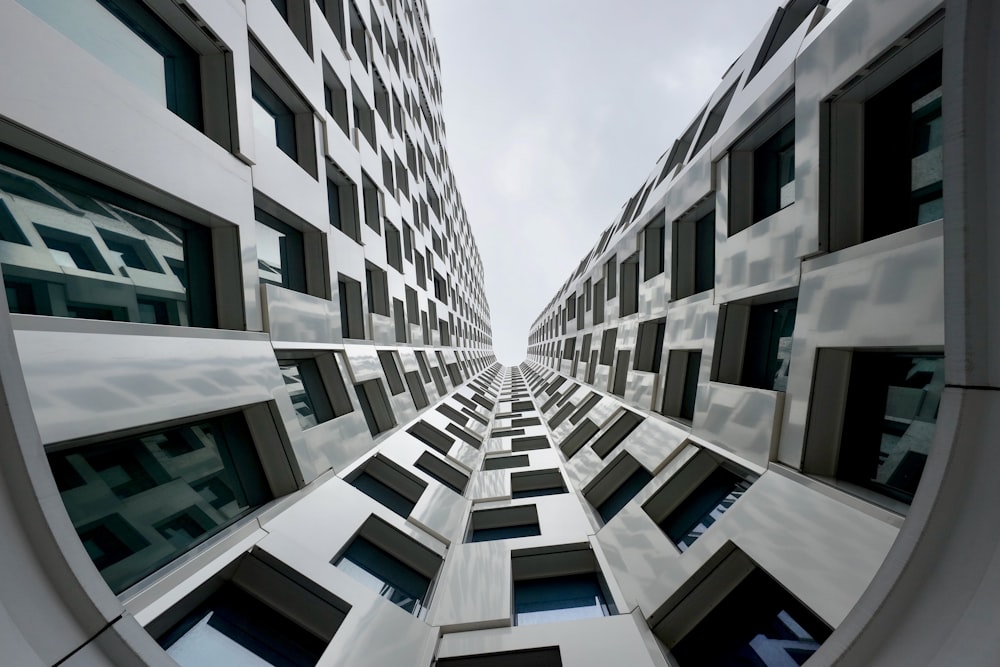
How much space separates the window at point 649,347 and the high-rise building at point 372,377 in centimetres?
177

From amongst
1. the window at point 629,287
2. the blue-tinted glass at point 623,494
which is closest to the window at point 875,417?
the blue-tinted glass at point 623,494

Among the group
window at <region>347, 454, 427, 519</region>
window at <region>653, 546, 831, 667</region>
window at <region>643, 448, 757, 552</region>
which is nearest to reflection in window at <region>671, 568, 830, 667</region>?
window at <region>653, 546, 831, 667</region>

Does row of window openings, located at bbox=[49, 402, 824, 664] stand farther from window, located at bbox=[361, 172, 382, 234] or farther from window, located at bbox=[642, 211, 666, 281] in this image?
window, located at bbox=[361, 172, 382, 234]

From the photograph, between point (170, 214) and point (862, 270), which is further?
point (170, 214)

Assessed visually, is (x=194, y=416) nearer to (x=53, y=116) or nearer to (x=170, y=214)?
(x=170, y=214)

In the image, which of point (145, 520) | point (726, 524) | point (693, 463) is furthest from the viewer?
point (693, 463)

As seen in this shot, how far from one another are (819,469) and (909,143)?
4.21 metres

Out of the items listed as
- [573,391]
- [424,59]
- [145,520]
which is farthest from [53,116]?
[424,59]

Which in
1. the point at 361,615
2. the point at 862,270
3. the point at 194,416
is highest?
the point at 862,270

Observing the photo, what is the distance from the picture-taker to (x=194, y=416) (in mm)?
4527

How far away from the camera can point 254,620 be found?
4.61 metres

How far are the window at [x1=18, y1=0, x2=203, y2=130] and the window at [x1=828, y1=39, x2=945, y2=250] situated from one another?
29.7 ft

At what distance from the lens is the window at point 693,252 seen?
29.0 ft

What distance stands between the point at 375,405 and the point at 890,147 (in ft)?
37.6
